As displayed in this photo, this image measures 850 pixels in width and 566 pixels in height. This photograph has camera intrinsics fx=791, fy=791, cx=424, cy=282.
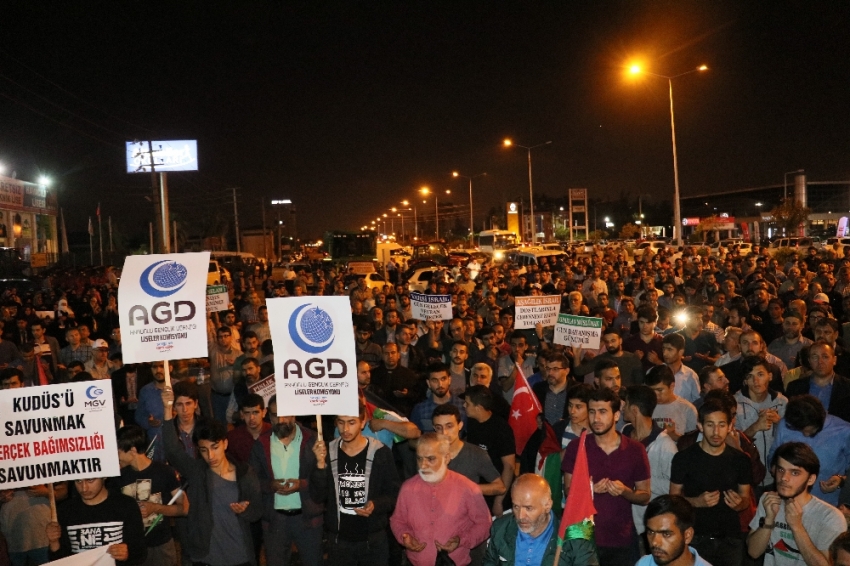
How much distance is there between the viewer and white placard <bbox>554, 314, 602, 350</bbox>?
9.88 m

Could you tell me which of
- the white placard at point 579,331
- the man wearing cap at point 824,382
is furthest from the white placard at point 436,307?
the man wearing cap at point 824,382

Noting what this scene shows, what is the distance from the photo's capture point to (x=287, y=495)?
603 centimetres

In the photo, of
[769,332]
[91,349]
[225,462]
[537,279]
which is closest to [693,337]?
[769,332]

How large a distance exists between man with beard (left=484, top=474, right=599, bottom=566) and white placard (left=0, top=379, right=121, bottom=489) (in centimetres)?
265

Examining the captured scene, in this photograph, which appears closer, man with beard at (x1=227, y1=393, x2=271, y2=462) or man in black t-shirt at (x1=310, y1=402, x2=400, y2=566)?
man in black t-shirt at (x1=310, y1=402, x2=400, y2=566)

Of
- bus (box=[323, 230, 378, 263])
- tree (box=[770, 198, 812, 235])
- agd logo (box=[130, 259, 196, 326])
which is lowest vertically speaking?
agd logo (box=[130, 259, 196, 326])

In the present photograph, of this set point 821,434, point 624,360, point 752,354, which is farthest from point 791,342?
point 821,434

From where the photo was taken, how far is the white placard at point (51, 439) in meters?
5.28

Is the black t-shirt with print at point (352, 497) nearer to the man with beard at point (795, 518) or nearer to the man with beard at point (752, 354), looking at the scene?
the man with beard at point (795, 518)

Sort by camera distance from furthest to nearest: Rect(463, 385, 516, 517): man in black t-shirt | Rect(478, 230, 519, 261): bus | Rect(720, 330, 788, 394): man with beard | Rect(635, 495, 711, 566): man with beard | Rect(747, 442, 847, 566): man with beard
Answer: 1. Rect(478, 230, 519, 261): bus
2. Rect(720, 330, 788, 394): man with beard
3. Rect(463, 385, 516, 517): man in black t-shirt
4. Rect(747, 442, 847, 566): man with beard
5. Rect(635, 495, 711, 566): man with beard

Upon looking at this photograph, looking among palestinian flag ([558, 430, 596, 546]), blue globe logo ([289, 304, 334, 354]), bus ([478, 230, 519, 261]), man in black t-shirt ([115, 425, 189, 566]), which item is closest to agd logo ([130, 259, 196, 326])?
man in black t-shirt ([115, 425, 189, 566])

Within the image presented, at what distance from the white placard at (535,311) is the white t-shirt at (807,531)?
6555 mm

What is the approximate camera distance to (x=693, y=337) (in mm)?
10008

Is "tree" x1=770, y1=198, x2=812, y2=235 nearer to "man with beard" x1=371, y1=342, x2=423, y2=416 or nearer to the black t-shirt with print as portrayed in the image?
"man with beard" x1=371, y1=342, x2=423, y2=416
